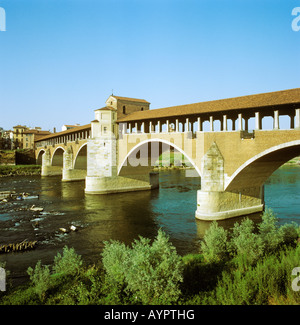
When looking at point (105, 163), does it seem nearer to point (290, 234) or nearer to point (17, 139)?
point (290, 234)

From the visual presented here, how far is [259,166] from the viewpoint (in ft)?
70.6

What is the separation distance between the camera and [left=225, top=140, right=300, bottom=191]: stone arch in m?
19.2

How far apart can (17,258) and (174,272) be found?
37.8 feet

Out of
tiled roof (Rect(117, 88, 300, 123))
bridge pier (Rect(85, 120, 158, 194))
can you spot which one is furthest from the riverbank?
tiled roof (Rect(117, 88, 300, 123))

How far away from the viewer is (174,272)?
23.4 feet

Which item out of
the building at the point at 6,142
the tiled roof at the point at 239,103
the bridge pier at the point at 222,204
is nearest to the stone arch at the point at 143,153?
the tiled roof at the point at 239,103

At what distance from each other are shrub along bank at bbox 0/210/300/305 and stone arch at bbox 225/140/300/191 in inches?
369

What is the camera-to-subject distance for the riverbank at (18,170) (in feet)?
211

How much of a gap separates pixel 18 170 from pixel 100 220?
168ft

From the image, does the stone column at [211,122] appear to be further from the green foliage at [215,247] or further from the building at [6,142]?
the building at [6,142]

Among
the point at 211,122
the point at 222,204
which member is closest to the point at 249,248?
the point at 222,204

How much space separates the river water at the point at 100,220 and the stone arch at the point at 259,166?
285 cm
